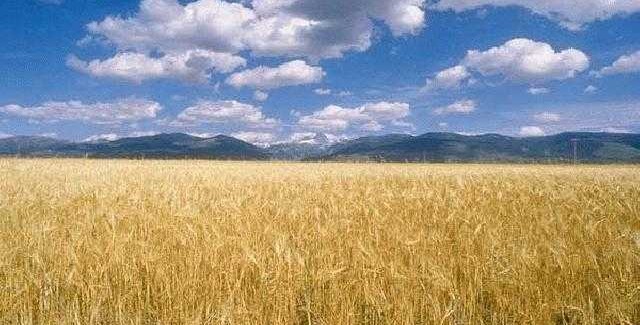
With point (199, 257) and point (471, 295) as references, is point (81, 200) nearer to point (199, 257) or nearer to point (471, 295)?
point (199, 257)

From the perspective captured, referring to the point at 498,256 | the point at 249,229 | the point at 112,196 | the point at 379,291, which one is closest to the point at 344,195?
the point at 249,229

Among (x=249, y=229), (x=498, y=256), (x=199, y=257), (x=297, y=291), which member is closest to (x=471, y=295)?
(x=498, y=256)

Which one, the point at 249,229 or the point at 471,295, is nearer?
the point at 471,295

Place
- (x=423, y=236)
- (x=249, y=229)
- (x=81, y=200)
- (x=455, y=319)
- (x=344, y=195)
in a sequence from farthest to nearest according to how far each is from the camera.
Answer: (x=344, y=195) < (x=81, y=200) < (x=249, y=229) < (x=423, y=236) < (x=455, y=319)

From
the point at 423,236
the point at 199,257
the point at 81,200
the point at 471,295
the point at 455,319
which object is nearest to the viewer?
the point at 455,319

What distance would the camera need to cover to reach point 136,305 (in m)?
3.38

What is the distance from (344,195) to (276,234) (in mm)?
4139

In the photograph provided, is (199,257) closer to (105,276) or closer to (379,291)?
(105,276)

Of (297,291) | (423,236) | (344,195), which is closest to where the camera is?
(297,291)

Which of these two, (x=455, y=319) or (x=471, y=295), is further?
(x=471, y=295)

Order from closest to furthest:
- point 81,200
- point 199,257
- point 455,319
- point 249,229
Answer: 1. point 455,319
2. point 199,257
3. point 249,229
4. point 81,200

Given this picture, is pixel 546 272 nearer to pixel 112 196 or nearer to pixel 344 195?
pixel 344 195

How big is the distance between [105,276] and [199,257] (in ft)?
2.54

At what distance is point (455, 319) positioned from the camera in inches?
121
